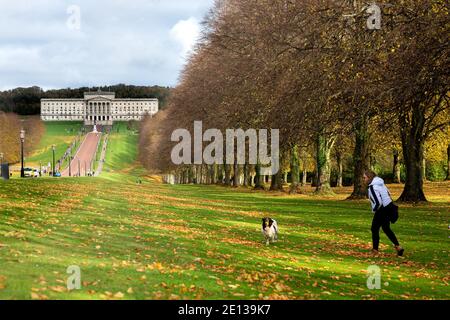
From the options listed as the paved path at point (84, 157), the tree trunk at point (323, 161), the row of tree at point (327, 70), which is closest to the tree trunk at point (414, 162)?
the row of tree at point (327, 70)

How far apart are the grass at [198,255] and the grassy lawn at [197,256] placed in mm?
28

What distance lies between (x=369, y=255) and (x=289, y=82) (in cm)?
1366

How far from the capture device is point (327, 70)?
25734 millimetres

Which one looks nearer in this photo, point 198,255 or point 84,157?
point 198,255

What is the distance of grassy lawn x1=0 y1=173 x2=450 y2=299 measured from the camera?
11.4 m

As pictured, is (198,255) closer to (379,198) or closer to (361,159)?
(379,198)

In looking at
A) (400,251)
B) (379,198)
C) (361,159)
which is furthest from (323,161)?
(379,198)

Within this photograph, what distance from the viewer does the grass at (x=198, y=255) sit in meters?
11.4

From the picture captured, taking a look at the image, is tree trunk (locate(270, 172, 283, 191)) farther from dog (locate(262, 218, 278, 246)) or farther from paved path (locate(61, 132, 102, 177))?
paved path (locate(61, 132, 102, 177))

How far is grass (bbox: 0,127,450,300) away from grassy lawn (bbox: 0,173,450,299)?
0.09 ft

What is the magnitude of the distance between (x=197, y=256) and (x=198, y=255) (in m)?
0.20

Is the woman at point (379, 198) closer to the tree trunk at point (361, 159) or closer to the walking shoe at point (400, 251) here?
the walking shoe at point (400, 251)
